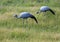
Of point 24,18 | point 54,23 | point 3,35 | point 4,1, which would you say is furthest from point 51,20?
point 4,1

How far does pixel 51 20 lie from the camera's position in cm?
1230

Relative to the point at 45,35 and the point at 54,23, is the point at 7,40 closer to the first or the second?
the point at 45,35

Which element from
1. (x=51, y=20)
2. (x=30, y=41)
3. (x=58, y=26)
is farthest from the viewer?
(x=51, y=20)

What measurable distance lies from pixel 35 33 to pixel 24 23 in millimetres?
2126

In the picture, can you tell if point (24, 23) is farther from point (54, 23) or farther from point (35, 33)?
point (35, 33)

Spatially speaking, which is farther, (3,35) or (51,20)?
(51,20)

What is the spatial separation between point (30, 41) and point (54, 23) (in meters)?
3.84

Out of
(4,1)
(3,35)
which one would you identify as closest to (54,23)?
(3,35)

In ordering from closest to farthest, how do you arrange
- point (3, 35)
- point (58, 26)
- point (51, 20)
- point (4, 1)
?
point (3, 35)
point (58, 26)
point (51, 20)
point (4, 1)

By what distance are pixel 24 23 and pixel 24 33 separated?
2.35 m

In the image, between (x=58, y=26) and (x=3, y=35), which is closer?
(x=3, y=35)

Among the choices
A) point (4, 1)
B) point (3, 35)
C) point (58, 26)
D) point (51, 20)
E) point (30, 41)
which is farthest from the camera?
point (4, 1)

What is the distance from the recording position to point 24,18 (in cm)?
1170

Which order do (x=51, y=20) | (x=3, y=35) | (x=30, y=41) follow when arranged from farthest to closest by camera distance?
(x=51, y=20) → (x=3, y=35) → (x=30, y=41)
